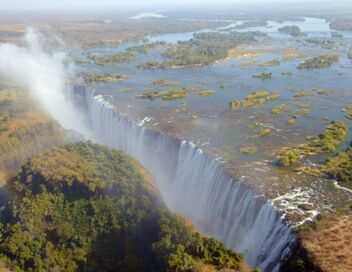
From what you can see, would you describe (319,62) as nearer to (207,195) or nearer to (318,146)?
(318,146)

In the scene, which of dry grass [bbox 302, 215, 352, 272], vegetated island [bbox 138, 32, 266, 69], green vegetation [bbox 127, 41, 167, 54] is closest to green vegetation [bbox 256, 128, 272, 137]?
dry grass [bbox 302, 215, 352, 272]

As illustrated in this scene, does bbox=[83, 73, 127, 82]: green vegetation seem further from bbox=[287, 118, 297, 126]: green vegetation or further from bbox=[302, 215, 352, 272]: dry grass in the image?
bbox=[302, 215, 352, 272]: dry grass

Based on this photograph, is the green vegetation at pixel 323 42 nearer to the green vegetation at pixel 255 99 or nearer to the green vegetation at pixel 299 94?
the green vegetation at pixel 299 94

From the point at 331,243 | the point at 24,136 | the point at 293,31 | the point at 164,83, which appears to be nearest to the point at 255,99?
the point at 164,83

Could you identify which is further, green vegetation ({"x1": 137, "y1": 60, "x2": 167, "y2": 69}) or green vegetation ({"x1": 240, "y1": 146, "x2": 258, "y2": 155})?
green vegetation ({"x1": 137, "y1": 60, "x2": 167, "y2": 69})

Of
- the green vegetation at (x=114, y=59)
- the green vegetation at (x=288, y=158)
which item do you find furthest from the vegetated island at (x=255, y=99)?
the green vegetation at (x=114, y=59)

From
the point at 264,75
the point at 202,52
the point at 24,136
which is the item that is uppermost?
the point at 202,52
